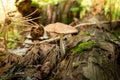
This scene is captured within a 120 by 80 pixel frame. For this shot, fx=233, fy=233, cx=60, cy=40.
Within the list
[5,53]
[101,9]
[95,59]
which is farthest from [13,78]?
[101,9]

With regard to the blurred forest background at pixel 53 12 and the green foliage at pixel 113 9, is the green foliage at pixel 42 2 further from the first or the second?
the green foliage at pixel 113 9

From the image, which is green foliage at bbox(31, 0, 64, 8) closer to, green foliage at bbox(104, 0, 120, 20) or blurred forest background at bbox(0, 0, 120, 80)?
blurred forest background at bbox(0, 0, 120, 80)

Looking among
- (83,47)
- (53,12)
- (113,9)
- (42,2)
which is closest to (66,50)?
(83,47)

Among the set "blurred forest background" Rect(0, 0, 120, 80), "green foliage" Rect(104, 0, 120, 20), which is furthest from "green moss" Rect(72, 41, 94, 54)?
"green foliage" Rect(104, 0, 120, 20)

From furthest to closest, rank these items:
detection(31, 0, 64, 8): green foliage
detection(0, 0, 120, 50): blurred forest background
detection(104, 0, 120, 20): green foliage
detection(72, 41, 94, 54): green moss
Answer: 1. detection(104, 0, 120, 20): green foliage
2. detection(31, 0, 64, 8): green foliage
3. detection(0, 0, 120, 50): blurred forest background
4. detection(72, 41, 94, 54): green moss

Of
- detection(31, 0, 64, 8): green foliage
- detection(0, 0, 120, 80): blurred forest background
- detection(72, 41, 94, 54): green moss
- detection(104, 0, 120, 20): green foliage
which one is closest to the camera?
detection(0, 0, 120, 80): blurred forest background

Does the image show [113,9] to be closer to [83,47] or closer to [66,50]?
[66,50]
